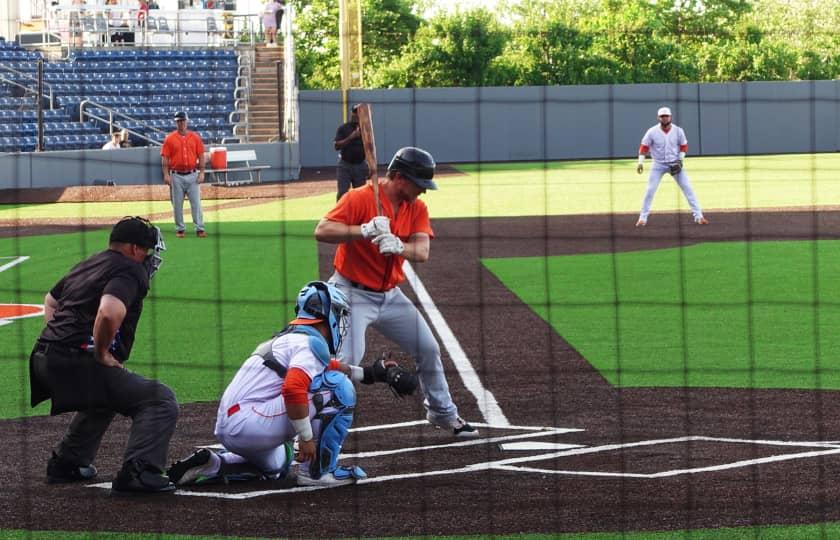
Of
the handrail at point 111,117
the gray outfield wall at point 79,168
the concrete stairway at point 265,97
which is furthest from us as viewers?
the concrete stairway at point 265,97

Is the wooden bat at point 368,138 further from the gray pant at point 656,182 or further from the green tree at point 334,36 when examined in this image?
the green tree at point 334,36

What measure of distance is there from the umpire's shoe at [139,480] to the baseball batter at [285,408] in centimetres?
15

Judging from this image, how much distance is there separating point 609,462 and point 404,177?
2009 mm

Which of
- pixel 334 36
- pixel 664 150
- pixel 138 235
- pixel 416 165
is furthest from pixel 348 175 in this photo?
pixel 334 36

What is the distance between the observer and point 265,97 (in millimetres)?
39125

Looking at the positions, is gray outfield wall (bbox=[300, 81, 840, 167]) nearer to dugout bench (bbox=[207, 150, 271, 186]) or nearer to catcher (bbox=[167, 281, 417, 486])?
dugout bench (bbox=[207, 150, 271, 186])

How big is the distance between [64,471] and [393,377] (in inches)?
71.6

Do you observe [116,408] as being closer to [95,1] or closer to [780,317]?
[780,317]

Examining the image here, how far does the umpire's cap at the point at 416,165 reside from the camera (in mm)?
7547

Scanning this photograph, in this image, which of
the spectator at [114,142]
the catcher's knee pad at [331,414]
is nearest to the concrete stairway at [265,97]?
the spectator at [114,142]

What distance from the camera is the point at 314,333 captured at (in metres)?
6.68

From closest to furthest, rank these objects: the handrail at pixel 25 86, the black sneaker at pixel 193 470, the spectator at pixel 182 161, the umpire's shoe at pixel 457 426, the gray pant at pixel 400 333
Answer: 1. the black sneaker at pixel 193 470
2. the gray pant at pixel 400 333
3. the umpire's shoe at pixel 457 426
4. the spectator at pixel 182 161
5. the handrail at pixel 25 86

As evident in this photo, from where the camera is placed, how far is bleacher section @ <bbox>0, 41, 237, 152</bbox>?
3319cm

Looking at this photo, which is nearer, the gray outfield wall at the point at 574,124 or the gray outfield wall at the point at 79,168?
the gray outfield wall at the point at 79,168
